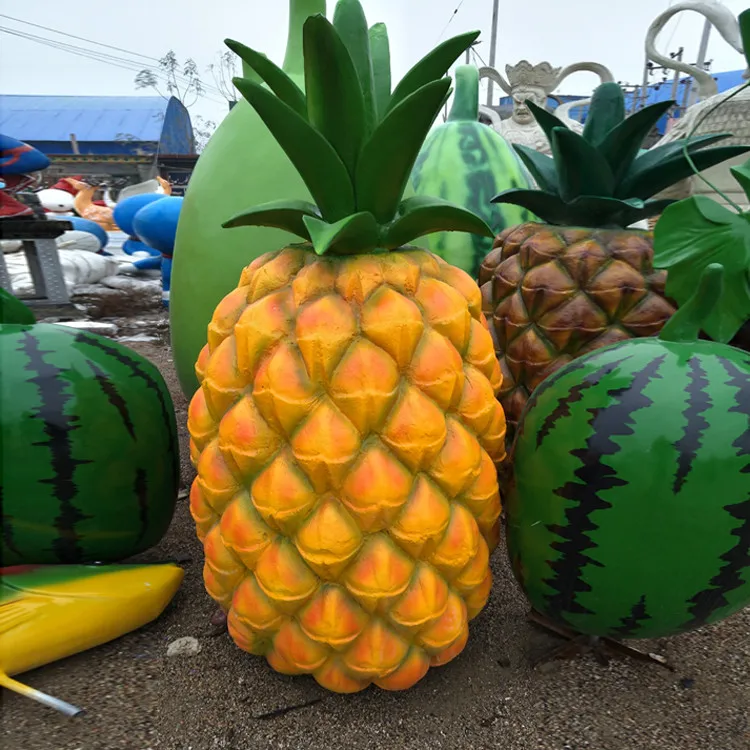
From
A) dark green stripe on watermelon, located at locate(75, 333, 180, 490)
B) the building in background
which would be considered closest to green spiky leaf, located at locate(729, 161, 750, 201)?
dark green stripe on watermelon, located at locate(75, 333, 180, 490)

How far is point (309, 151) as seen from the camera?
2.59 ft

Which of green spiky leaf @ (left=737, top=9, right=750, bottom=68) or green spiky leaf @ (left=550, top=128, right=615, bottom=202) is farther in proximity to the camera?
green spiky leaf @ (left=550, top=128, right=615, bottom=202)

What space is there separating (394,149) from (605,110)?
74cm

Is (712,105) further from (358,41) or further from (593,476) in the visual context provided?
(593,476)

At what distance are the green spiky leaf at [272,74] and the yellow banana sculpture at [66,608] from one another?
82 centimetres

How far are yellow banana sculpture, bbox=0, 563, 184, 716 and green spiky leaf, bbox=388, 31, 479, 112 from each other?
89 centimetres

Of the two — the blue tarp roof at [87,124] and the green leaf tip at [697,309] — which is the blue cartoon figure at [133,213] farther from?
the blue tarp roof at [87,124]

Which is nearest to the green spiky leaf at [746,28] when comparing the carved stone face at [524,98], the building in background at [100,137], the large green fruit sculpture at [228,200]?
the large green fruit sculpture at [228,200]

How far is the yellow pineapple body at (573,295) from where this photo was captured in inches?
46.5

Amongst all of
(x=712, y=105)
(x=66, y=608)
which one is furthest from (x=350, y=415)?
(x=712, y=105)

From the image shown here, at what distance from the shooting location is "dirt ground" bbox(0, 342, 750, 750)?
0.83 metres

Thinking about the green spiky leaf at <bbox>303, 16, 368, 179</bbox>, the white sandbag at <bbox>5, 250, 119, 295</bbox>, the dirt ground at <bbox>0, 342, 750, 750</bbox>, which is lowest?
the white sandbag at <bbox>5, 250, 119, 295</bbox>

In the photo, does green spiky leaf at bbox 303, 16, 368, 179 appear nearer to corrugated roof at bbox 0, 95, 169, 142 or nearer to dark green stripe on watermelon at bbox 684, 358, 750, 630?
dark green stripe on watermelon at bbox 684, 358, 750, 630

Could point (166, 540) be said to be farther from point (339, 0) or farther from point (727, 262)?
point (727, 262)
